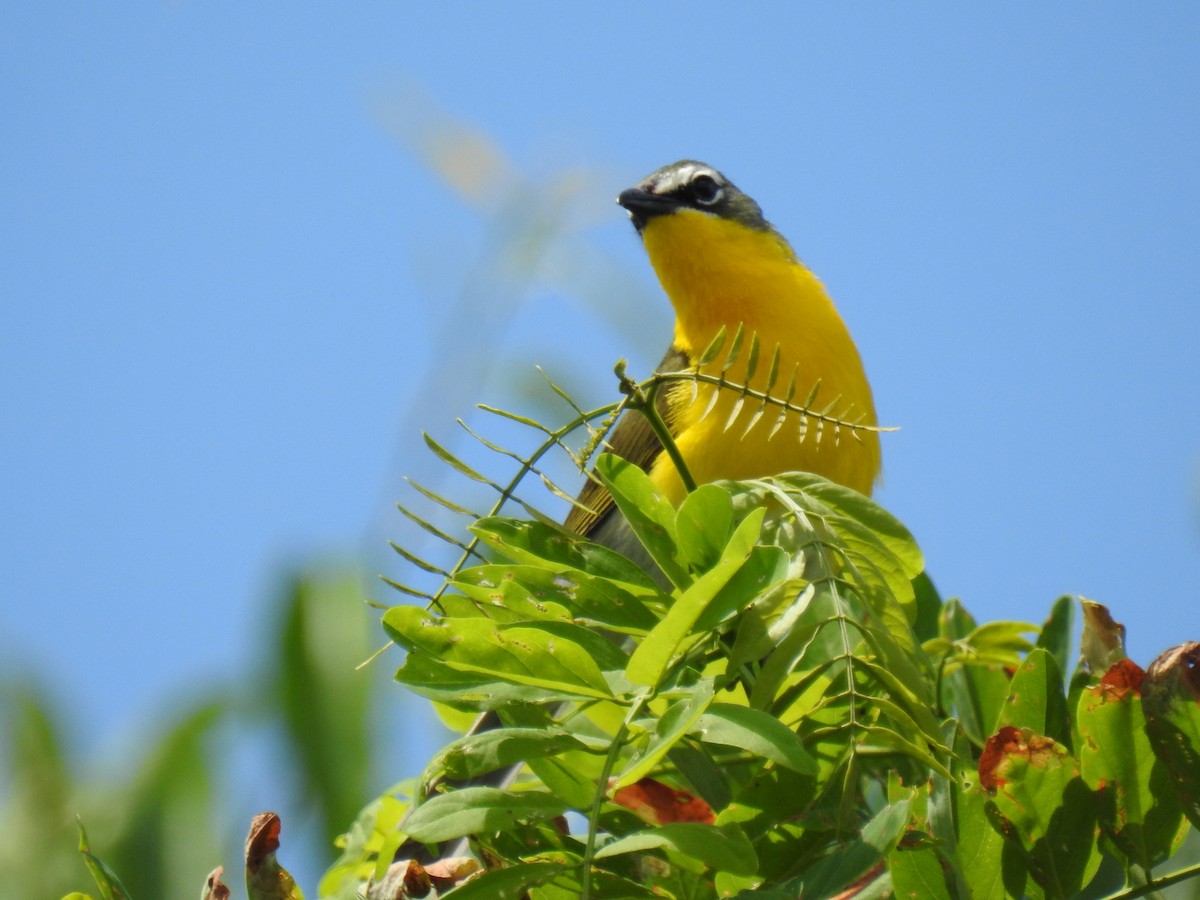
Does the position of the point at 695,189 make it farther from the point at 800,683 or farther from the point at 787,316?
the point at 800,683

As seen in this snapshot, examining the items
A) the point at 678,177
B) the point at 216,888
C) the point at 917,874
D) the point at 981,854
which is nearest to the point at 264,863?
the point at 216,888

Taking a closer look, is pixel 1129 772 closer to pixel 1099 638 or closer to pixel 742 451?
pixel 1099 638

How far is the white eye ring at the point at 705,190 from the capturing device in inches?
217

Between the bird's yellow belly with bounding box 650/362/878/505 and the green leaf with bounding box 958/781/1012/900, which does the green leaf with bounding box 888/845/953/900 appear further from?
the bird's yellow belly with bounding box 650/362/878/505

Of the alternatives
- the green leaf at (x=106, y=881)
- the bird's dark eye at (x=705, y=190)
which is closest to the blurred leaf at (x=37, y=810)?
the green leaf at (x=106, y=881)

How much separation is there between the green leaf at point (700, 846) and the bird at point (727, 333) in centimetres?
145

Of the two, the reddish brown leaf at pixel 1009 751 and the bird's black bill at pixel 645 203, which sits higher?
the bird's black bill at pixel 645 203

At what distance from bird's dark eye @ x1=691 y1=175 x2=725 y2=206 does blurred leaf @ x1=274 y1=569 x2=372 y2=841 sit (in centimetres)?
296

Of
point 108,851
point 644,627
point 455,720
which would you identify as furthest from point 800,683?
point 108,851

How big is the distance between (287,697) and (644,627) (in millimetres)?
1309

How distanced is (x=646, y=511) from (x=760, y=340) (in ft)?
5.04

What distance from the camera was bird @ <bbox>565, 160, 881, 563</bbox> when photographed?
357 cm

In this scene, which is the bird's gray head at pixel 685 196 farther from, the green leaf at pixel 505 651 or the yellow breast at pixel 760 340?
the green leaf at pixel 505 651

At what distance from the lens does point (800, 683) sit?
64.1 inches
